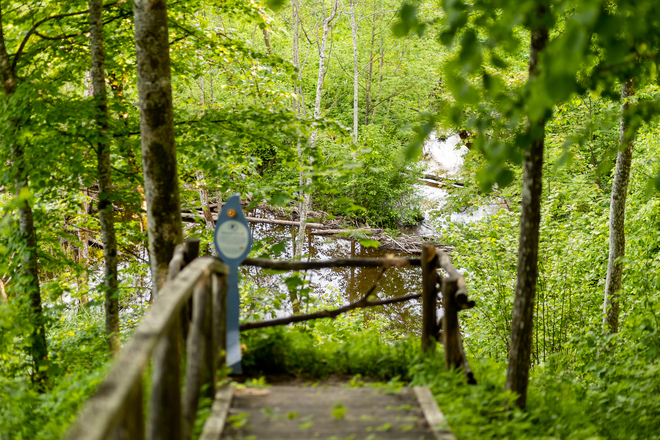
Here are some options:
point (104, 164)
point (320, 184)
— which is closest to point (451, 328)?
point (320, 184)

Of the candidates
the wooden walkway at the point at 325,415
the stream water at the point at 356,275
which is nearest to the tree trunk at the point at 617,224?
the stream water at the point at 356,275

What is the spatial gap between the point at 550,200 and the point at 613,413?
20.7 ft

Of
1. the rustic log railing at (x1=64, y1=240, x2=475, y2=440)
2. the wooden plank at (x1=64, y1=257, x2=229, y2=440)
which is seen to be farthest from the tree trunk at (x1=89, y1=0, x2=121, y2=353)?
the wooden plank at (x1=64, y1=257, x2=229, y2=440)

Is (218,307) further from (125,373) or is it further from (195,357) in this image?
(125,373)

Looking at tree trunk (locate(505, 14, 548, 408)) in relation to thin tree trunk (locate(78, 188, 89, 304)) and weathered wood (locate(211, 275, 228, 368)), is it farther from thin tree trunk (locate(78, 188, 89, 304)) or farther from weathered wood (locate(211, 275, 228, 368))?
thin tree trunk (locate(78, 188, 89, 304))

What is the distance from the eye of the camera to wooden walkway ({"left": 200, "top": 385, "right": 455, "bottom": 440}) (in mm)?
2615

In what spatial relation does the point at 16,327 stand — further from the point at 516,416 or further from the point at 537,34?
the point at 537,34

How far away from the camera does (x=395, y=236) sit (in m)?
18.2

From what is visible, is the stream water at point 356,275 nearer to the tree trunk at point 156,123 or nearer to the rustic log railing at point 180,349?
the tree trunk at point 156,123

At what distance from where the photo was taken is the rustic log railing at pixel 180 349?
145cm

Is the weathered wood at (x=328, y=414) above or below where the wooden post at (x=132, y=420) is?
below

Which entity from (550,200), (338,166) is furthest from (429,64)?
(338,166)

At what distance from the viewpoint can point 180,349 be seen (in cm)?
297

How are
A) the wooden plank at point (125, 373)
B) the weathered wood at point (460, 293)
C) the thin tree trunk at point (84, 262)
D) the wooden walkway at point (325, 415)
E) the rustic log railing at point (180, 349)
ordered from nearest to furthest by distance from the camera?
the wooden plank at point (125, 373) < the rustic log railing at point (180, 349) < the wooden walkway at point (325, 415) < the weathered wood at point (460, 293) < the thin tree trunk at point (84, 262)
